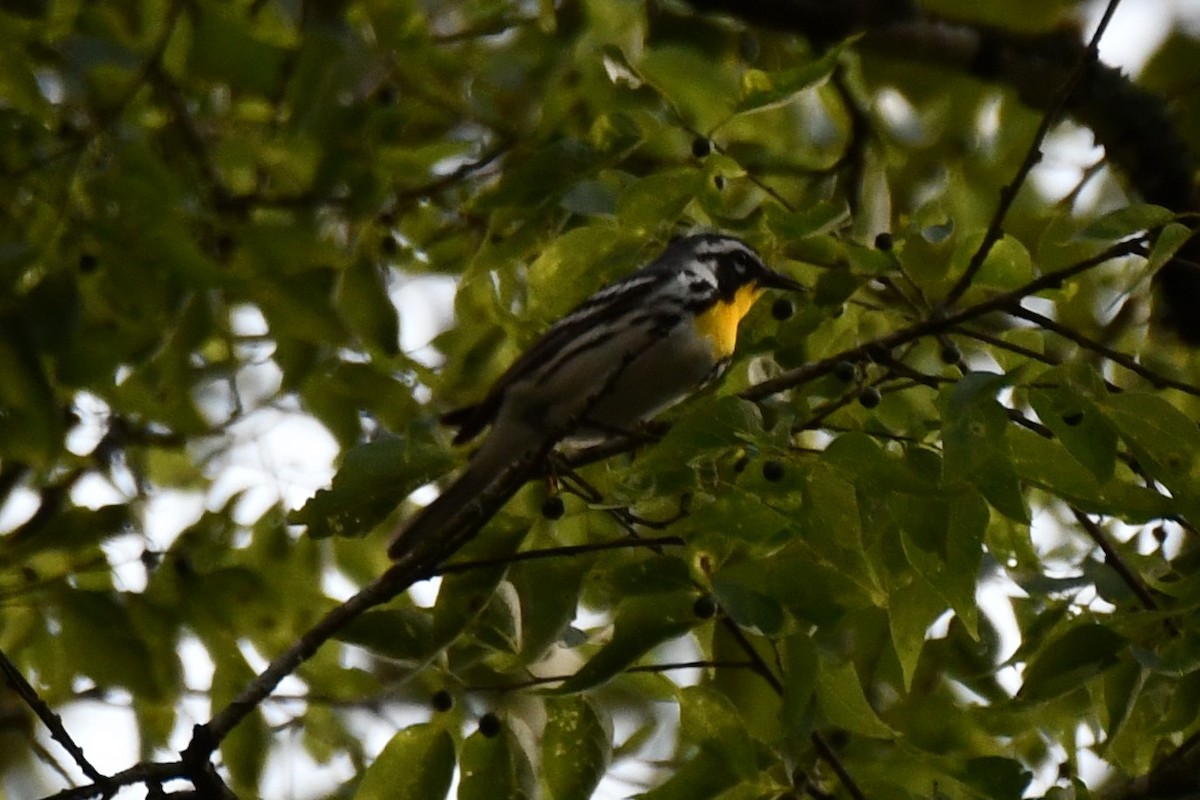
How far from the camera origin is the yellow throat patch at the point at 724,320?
14.4 feet

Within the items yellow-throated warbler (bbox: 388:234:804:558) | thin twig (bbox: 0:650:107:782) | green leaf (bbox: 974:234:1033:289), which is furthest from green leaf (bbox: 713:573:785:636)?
yellow-throated warbler (bbox: 388:234:804:558)

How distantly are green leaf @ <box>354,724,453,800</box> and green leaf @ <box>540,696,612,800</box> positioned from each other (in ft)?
0.62

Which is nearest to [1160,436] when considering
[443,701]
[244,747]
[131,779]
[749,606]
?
[749,606]

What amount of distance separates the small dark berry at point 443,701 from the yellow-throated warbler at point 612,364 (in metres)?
1.01

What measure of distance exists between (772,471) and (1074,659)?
65 cm

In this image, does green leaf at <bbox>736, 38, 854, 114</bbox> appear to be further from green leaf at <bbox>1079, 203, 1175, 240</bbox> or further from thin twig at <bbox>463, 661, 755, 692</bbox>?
thin twig at <bbox>463, 661, 755, 692</bbox>

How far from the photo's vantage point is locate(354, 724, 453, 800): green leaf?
2879 mm

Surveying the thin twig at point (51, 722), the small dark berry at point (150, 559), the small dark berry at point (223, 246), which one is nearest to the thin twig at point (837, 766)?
the thin twig at point (51, 722)

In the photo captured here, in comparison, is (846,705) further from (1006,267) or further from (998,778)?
(1006,267)

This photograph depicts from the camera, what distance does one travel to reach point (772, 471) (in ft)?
8.98

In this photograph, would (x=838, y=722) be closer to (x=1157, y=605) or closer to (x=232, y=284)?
(x=1157, y=605)

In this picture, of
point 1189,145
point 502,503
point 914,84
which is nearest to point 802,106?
point 914,84

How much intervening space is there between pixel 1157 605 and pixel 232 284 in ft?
6.92

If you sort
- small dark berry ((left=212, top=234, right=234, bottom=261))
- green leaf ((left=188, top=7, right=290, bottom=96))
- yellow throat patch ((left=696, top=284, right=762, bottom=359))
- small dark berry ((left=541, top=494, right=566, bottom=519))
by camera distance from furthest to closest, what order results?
1. small dark berry ((left=212, top=234, right=234, bottom=261))
2. yellow throat patch ((left=696, top=284, right=762, bottom=359))
3. green leaf ((left=188, top=7, right=290, bottom=96))
4. small dark berry ((left=541, top=494, right=566, bottom=519))
